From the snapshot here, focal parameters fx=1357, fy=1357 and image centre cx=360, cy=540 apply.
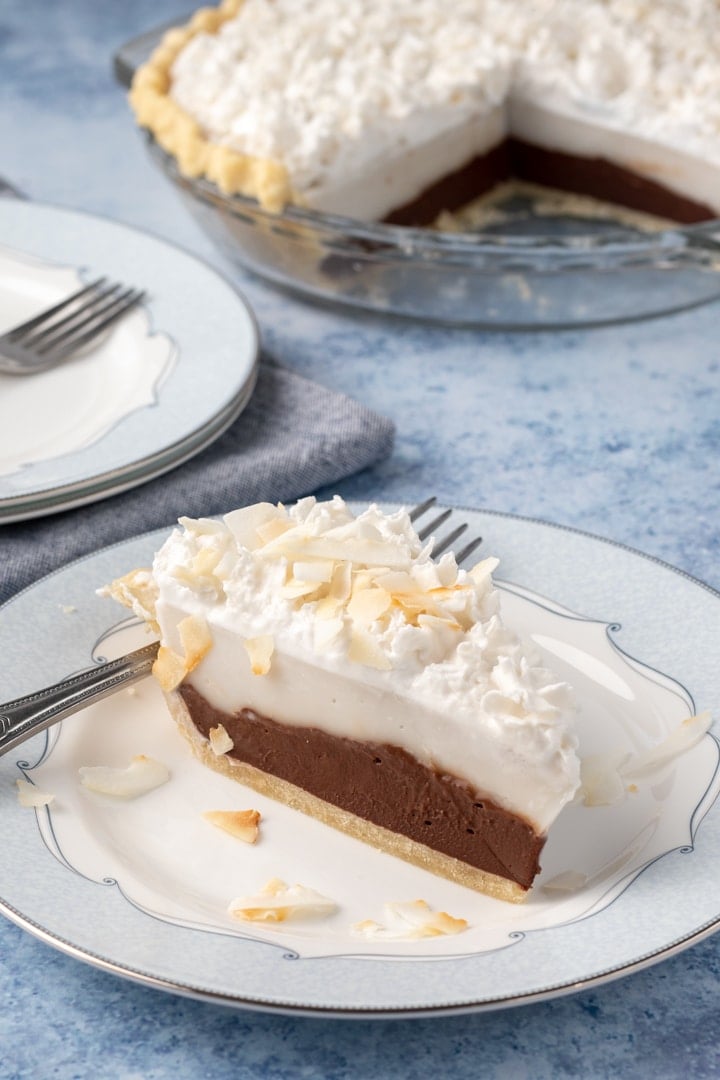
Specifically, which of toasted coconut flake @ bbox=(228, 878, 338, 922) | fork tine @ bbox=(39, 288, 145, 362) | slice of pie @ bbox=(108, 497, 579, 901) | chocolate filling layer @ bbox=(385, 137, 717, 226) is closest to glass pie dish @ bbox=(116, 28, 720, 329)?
fork tine @ bbox=(39, 288, 145, 362)

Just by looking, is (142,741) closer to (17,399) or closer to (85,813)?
(85,813)

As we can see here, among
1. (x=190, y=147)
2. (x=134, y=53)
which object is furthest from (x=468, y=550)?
(x=134, y=53)

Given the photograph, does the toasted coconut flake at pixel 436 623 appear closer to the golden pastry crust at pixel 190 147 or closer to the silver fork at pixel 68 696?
the silver fork at pixel 68 696

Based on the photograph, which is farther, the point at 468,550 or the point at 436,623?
the point at 468,550

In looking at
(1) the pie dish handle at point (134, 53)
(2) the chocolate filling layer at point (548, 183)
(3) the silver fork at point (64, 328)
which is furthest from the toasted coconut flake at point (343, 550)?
(1) the pie dish handle at point (134, 53)

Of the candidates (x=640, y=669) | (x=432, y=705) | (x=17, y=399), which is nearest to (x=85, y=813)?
(x=432, y=705)

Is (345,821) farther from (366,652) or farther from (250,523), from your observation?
(250,523)

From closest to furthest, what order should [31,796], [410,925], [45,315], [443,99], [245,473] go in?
[410,925]
[31,796]
[245,473]
[45,315]
[443,99]
